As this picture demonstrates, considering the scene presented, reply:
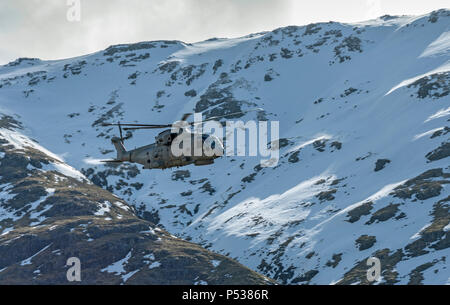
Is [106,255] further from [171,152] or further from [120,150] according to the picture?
[171,152]

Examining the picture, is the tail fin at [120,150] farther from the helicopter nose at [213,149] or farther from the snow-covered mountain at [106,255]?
the snow-covered mountain at [106,255]

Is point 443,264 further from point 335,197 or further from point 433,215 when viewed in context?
point 335,197

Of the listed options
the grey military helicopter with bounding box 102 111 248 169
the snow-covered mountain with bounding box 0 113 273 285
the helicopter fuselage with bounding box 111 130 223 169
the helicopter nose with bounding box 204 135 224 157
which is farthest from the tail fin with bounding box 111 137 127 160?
the snow-covered mountain with bounding box 0 113 273 285

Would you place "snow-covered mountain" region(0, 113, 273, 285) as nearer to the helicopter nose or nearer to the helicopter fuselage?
the helicopter fuselage

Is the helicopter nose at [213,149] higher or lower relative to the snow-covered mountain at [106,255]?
lower

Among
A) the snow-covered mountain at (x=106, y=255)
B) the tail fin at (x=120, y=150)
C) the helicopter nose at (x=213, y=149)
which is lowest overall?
the helicopter nose at (x=213, y=149)

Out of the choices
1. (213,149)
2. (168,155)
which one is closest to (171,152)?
(168,155)

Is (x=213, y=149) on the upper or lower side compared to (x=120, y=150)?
lower

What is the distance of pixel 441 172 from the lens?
17188 cm

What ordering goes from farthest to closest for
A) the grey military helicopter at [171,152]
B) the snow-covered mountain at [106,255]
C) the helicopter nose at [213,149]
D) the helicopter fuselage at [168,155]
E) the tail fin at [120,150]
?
the snow-covered mountain at [106,255] → the tail fin at [120,150] → the helicopter fuselage at [168,155] → the grey military helicopter at [171,152] → the helicopter nose at [213,149]

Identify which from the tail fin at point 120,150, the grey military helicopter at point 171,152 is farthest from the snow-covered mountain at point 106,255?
the grey military helicopter at point 171,152
